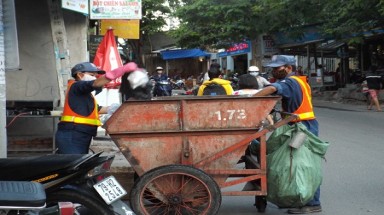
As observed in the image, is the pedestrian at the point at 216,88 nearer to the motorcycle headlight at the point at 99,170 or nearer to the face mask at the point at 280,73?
the face mask at the point at 280,73

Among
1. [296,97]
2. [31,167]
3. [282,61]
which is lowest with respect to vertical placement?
[31,167]

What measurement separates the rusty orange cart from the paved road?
39.3 inches

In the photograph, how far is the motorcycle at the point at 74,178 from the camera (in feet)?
13.4

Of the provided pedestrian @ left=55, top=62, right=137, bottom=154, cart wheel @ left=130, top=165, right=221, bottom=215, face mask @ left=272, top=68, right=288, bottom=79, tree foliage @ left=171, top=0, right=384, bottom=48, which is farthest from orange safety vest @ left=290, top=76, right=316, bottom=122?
tree foliage @ left=171, top=0, right=384, bottom=48

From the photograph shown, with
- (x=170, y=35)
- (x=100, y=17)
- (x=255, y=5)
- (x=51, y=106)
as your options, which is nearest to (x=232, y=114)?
(x=51, y=106)

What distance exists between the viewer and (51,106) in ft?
28.7

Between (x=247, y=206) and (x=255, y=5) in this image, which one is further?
(x=255, y=5)

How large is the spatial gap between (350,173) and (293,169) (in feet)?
9.87

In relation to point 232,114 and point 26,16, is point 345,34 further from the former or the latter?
point 232,114

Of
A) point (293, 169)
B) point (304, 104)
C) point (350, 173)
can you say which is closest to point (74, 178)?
point (293, 169)

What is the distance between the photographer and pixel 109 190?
4.35 meters

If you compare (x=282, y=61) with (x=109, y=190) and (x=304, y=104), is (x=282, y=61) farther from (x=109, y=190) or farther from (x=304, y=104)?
(x=109, y=190)

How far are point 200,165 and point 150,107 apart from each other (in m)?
0.75

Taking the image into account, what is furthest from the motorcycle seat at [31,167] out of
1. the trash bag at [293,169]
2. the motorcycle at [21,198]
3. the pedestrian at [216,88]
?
the pedestrian at [216,88]
